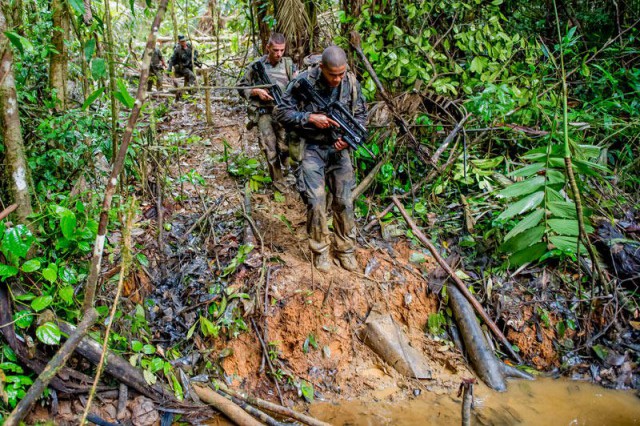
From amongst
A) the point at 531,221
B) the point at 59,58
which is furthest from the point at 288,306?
the point at 59,58

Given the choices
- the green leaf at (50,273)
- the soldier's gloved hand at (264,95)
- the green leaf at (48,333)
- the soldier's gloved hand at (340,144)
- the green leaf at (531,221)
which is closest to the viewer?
the green leaf at (48,333)

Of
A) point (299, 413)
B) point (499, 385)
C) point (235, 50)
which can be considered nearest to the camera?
point (299, 413)

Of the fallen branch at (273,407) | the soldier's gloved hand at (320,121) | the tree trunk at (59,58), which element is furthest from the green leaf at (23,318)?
the soldier's gloved hand at (320,121)

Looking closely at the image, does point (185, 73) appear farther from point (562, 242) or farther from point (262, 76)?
point (562, 242)

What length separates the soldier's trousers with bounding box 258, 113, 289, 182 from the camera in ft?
21.0

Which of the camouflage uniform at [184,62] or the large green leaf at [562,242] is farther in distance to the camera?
the camouflage uniform at [184,62]

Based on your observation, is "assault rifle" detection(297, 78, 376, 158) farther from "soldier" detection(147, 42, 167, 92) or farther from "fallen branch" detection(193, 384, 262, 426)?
"soldier" detection(147, 42, 167, 92)

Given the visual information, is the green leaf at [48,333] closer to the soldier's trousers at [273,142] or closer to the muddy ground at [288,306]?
the muddy ground at [288,306]

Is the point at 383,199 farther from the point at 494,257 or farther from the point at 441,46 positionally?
the point at 441,46

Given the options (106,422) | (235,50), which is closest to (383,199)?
(106,422)

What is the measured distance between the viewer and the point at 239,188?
→ 646 cm

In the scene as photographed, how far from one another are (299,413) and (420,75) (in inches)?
163

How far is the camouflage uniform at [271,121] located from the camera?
6355mm

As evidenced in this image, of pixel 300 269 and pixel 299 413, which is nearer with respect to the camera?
pixel 299 413
